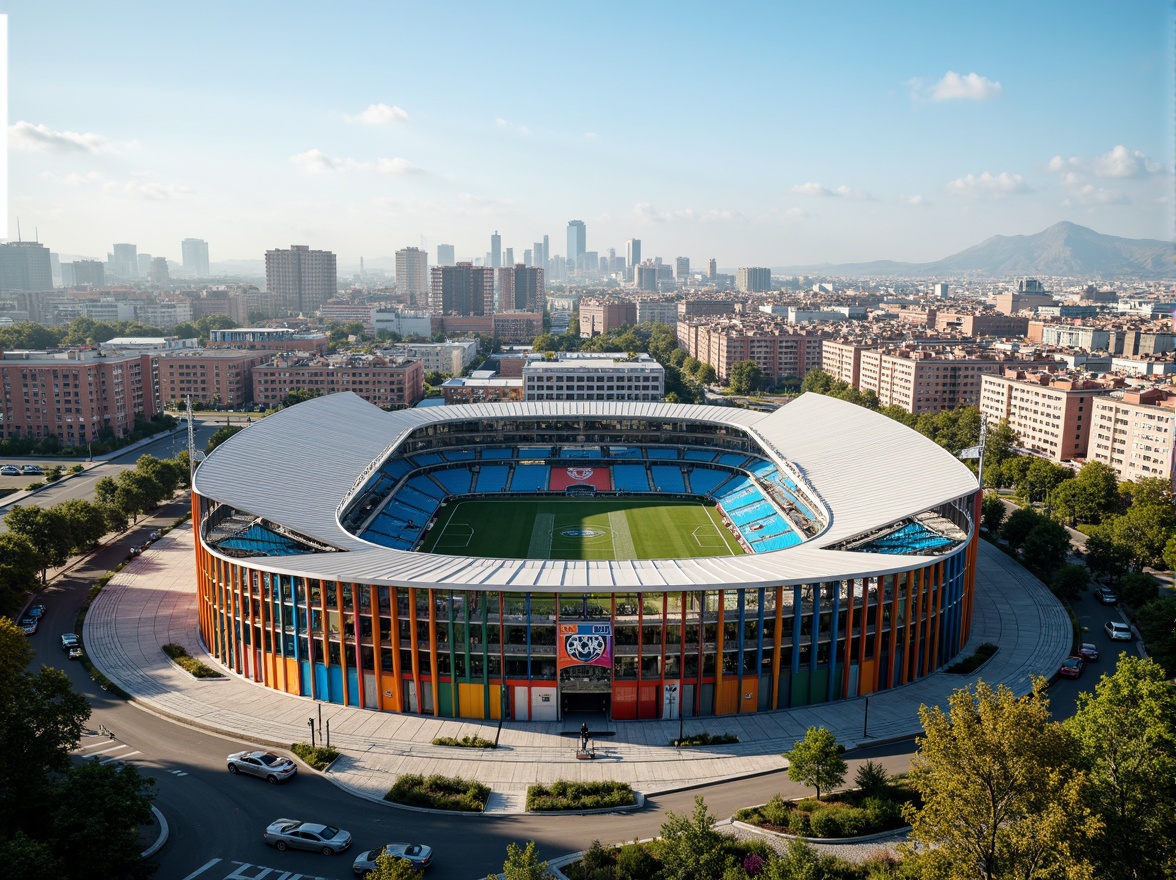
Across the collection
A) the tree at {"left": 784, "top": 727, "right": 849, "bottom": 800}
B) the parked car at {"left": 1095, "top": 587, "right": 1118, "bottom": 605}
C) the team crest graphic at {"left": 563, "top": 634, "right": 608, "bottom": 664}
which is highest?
the team crest graphic at {"left": 563, "top": 634, "right": 608, "bottom": 664}

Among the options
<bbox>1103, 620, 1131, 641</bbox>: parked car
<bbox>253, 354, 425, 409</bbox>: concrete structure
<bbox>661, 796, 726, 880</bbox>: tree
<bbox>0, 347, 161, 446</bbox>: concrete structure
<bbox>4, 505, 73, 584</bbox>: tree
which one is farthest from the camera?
<bbox>253, 354, 425, 409</bbox>: concrete structure

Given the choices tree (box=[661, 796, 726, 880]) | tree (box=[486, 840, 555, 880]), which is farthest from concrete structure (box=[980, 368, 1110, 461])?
tree (box=[486, 840, 555, 880])

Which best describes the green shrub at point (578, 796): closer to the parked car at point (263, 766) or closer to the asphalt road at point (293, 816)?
the asphalt road at point (293, 816)

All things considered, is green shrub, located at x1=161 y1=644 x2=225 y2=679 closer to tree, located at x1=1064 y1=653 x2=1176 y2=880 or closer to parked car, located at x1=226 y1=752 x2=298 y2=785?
parked car, located at x1=226 y1=752 x2=298 y2=785

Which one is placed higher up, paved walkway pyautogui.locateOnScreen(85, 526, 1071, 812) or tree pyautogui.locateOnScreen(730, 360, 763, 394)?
tree pyautogui.locateOnScreen(730, 360, 763, 394)

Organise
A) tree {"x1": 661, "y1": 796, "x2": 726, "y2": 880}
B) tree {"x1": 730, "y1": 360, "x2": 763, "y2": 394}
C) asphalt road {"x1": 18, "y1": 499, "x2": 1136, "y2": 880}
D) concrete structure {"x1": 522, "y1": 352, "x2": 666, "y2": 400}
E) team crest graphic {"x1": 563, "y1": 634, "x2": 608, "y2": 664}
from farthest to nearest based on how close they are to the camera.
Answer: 1. tree {"x1": 730, "y1": 360, "x2": 763, "y2": 394}
2. concrete structure {"x1": 522, "y1": 352, "x2": 666, "y2": 400}
3. team crest graphic {"x1": 563, "y1": 634, "x2": 608, "y2": 664}
4. asphalt road {"x1": 18, "y1": 499, "x2": 1136, "y2": 880}
5. tree {"x1": 661, "y1": 796, "x2": 726, "y2": 880}

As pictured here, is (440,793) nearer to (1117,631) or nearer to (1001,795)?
(1001,795)
